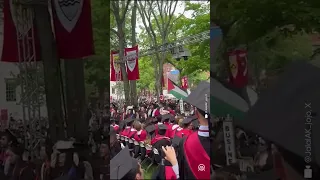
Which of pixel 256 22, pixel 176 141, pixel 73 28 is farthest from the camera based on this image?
pixel 73 28

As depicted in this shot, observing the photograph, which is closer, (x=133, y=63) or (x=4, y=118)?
(x=133, y=63)

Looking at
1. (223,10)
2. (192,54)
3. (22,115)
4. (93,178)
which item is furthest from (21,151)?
(223,10)

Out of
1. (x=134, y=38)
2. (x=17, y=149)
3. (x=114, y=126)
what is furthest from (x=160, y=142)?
(x=17, y=149)

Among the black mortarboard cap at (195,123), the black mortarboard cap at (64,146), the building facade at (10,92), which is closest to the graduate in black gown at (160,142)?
the black mortarboard cap at (195,123)

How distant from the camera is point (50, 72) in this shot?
3553mm

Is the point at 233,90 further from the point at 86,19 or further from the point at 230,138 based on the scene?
the point at 86,19

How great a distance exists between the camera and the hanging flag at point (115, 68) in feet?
10.2

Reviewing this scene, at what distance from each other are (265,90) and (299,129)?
30cm

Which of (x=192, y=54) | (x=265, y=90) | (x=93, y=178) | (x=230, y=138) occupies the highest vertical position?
(x=192, y=54)

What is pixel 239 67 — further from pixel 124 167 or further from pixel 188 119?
pixel 124 167

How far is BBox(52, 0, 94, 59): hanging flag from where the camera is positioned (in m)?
3.31

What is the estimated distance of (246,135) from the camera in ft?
9.18

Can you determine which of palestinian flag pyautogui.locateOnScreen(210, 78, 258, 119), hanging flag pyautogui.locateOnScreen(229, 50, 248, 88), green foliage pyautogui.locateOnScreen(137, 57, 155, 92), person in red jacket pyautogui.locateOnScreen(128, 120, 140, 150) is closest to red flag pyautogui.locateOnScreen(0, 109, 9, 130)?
person in red jacket pyautogui.locateOnScreen(128, 120, 140, 150)

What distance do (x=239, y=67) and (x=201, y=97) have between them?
30cm
